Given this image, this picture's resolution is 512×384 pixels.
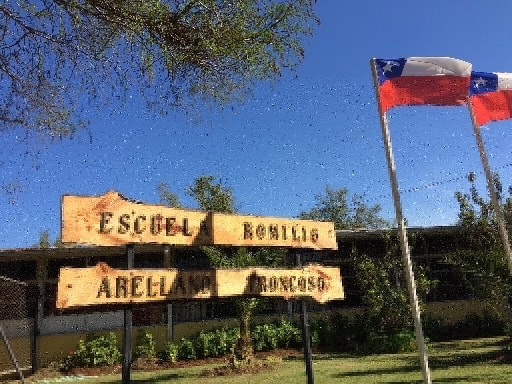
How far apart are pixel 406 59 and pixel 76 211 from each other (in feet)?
18.0

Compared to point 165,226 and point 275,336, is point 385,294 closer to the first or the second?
point 275,336

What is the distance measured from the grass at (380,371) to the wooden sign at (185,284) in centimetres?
481

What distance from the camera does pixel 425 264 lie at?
21.4m

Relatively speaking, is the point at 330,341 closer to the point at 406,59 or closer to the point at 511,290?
the point at 511,290

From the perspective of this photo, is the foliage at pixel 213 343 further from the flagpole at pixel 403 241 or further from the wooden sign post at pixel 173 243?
the wooden sign post at pixel 173 243

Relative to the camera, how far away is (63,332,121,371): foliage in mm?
15820

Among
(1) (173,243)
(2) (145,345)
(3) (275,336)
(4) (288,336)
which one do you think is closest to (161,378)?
(2) (145,345)

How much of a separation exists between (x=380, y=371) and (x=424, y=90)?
670 centimetres

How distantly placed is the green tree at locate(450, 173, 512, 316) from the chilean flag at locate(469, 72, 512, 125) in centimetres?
513

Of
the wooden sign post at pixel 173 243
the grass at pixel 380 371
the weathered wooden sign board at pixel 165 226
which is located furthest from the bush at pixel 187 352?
the weathered wooden sign board at pixel 165 226

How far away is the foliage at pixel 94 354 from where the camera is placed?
1582 cm

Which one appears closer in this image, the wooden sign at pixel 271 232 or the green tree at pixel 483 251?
the wooden sign at pixel 271 232

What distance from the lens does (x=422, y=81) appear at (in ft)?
24.7

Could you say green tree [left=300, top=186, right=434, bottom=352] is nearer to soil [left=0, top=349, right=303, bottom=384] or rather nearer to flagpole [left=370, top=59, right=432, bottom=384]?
soil [left=0, top=349, right=303, bottom=384]
